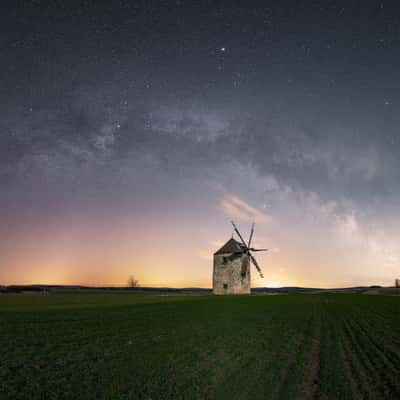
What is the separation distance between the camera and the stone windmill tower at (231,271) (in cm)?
6450

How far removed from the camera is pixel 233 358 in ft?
35.2

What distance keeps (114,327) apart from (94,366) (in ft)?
26.6

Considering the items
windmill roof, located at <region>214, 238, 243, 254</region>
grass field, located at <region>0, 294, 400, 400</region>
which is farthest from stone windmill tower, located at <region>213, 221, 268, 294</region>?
grass field, located at <region>0, 294, 400, 400</region>

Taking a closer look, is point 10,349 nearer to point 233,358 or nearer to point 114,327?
point 114,327

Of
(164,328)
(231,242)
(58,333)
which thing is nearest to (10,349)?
(58,333)

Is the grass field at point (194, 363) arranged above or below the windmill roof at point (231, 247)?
below

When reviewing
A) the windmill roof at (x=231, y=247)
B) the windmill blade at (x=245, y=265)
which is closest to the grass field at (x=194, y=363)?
the windmill blade at (x=245, y=265)

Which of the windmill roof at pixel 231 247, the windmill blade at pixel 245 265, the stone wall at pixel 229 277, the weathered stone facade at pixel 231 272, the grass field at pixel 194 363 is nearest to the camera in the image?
the grass field at pixel 194 363

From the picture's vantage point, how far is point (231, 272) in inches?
2566

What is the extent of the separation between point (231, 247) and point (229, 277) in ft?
22.6

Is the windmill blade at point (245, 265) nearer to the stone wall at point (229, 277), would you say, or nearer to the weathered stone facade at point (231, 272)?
the weathered stone facade at point (231, 272)

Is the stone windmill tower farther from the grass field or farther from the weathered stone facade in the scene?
the grass field

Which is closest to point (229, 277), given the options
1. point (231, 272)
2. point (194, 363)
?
point (231, 272)

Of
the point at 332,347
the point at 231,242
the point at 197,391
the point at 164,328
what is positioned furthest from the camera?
the point at 231,242
